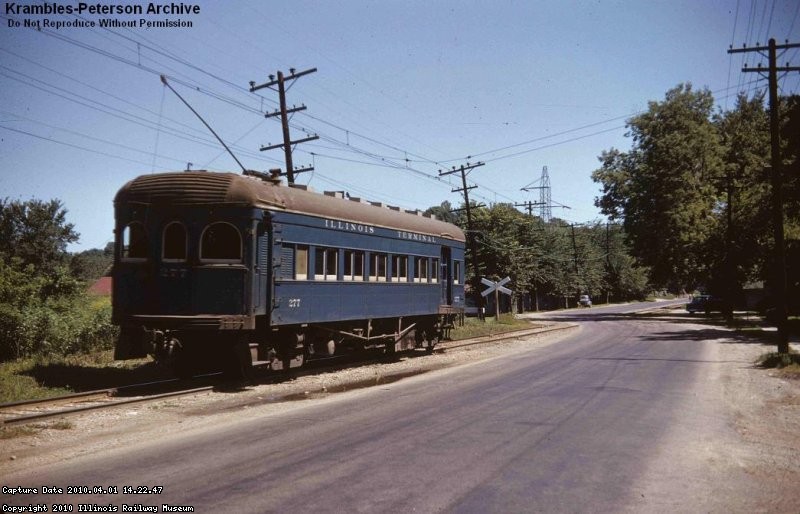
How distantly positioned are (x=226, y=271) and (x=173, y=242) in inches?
50.4

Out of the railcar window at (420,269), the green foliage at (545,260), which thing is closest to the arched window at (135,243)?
the railcar window at (420,269)

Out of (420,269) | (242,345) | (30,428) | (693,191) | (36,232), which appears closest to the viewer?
(30,428)

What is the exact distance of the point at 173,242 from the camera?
1188 cm

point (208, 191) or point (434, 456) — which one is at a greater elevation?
point (208, 191)

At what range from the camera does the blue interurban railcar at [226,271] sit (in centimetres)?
1158

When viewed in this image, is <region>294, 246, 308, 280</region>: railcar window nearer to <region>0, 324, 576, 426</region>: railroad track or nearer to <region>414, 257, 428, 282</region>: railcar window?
<region>0, 324, 576, 426</region>: railroad track

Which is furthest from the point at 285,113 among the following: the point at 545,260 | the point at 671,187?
the point at 545,260

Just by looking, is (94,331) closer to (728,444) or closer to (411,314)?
(411,314)

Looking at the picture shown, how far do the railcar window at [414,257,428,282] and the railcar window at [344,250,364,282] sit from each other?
3330mm

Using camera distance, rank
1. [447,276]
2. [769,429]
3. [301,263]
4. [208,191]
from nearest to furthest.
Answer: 1. [769,429]
2. [208,191]
3. [301,263]
4. [447,276]

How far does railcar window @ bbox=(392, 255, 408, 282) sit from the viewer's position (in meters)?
17.1

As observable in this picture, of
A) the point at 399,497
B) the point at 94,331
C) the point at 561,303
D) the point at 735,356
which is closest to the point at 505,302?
the point at 561,303

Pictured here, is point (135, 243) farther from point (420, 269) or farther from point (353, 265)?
point (420, 269)

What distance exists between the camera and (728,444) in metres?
7.73
